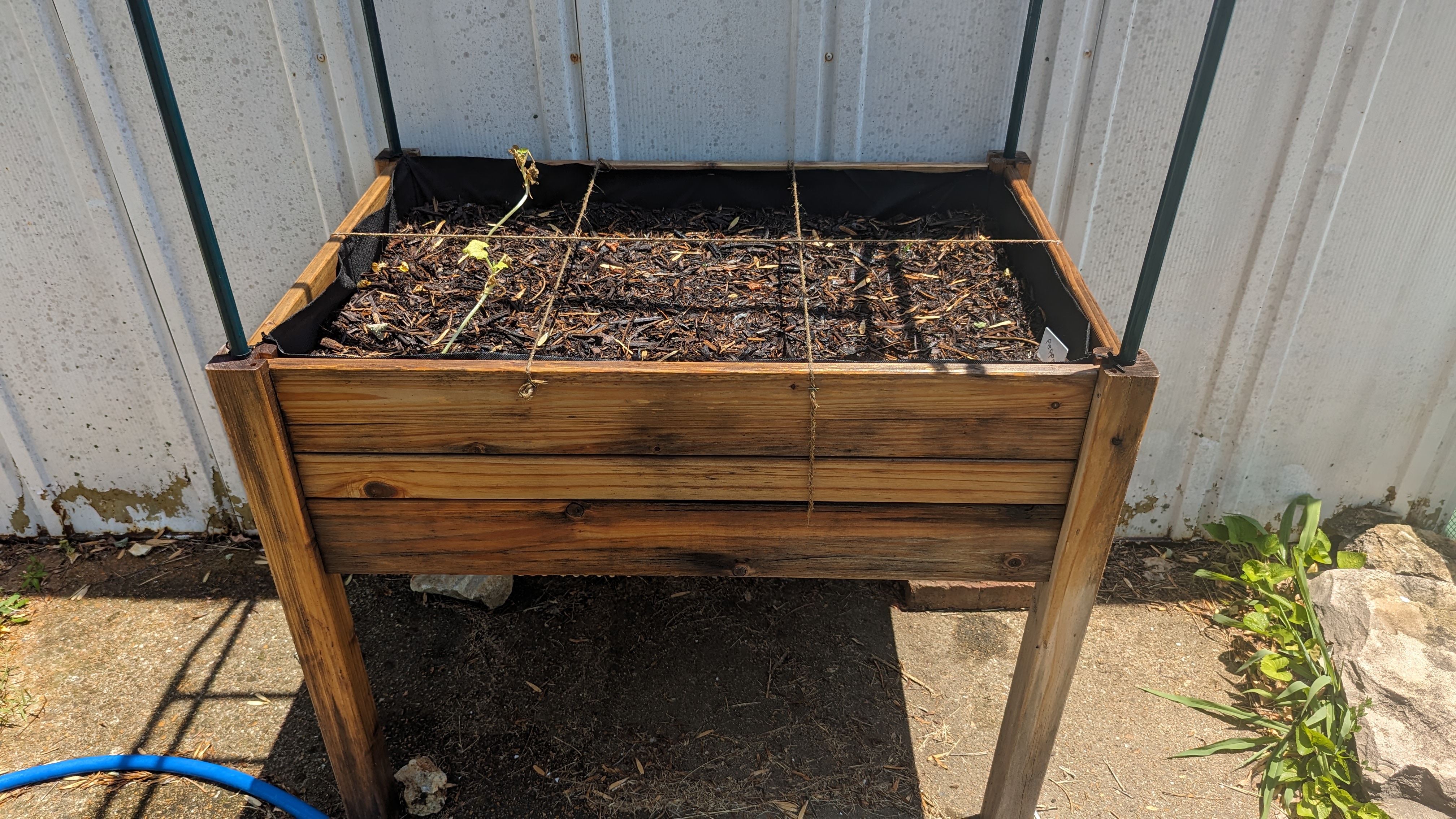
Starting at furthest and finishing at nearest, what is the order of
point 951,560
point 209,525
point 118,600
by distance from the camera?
point 209,525 < point 118,600 < point 951,560

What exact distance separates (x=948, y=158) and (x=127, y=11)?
2322 mm

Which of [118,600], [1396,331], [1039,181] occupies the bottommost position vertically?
[118,600]

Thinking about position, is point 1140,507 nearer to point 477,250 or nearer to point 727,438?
point 727,438

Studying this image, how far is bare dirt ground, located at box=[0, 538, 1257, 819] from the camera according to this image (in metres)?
2.22

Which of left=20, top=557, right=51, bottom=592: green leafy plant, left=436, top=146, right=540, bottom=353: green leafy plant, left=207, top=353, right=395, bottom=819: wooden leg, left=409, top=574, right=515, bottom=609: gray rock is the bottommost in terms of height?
left=20, top=557, right=51, bottom=592: green leafy plant

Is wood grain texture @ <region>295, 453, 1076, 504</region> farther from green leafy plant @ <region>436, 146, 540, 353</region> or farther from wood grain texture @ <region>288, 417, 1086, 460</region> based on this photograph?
green leafy plant @ <region>436, 146, 540, 353</region>

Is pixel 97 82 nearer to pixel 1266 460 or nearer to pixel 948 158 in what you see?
pixel 948 158

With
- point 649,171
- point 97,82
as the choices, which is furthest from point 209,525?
point 649,171

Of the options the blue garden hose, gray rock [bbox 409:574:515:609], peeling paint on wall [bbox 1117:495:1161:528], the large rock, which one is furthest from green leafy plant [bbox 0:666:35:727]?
the large rock

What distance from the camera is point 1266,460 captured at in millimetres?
Result: 2945

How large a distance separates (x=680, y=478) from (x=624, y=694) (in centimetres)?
111

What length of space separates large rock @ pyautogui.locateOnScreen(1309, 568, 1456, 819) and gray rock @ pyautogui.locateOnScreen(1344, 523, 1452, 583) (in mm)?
130

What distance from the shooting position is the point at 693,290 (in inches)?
77.9

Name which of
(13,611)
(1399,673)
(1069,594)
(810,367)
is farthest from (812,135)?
(13,611)
